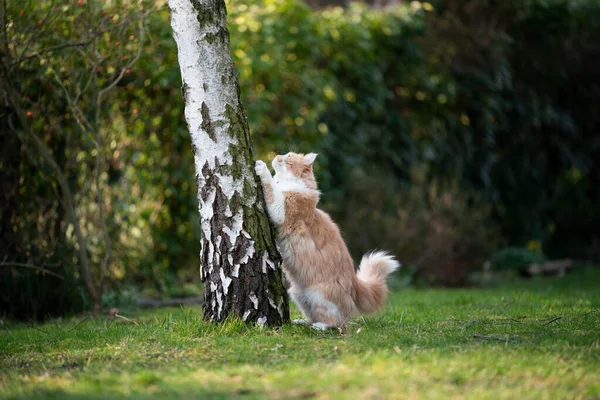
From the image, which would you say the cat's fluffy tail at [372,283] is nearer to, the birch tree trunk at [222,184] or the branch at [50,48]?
the birch tree trunk at [222,184]

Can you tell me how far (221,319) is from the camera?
14.5 feet

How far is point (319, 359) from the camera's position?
3584 mm

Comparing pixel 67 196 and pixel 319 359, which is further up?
pixel 67 196

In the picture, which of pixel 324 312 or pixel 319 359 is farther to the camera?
pixel 324 312

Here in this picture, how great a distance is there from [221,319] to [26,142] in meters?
2.85

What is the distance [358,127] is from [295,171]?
502cm

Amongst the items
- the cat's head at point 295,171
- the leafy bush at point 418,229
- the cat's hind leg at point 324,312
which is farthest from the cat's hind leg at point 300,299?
the leafy bush at point 418,229

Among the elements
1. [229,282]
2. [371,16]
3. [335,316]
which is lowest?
Result: [335,316]

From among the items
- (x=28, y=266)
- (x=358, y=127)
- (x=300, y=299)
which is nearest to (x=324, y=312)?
(x=300, y=299)

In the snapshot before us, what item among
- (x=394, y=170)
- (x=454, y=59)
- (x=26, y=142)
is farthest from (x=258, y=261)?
(x=454, y=59)

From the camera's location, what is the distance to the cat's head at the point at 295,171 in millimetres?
5000

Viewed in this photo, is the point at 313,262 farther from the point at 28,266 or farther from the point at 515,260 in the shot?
the point at 515,260

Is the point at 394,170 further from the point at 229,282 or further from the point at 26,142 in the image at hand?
the point at 229,282

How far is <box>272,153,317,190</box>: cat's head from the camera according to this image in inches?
197
